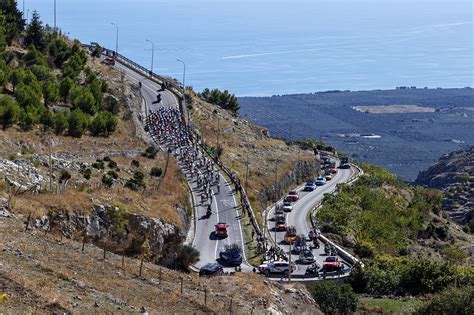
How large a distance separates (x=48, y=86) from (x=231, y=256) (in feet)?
75.2

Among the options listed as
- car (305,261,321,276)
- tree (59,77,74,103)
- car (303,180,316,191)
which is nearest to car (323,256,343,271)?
car (305,261,321,276)

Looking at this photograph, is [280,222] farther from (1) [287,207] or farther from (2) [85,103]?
(2) [85,103]

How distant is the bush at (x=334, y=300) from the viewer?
90.8ft

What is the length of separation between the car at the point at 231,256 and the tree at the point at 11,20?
36.9 metres

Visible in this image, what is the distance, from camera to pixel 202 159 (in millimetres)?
54312

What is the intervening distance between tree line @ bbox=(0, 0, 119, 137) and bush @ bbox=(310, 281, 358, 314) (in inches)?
873

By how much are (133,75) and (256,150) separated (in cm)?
1997

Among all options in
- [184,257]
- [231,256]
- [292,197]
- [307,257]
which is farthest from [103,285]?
[292,197]

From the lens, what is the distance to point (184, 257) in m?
30.8

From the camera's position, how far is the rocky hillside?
9675 centimetres

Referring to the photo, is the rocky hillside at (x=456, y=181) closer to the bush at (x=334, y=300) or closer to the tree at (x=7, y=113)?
the tree at (x=7, y=113)

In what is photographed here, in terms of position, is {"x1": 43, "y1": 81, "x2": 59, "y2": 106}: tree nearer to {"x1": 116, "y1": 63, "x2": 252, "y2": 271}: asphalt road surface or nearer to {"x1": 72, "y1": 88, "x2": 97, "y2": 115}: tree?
{"x1": 72, "y1": 88, "x2": 97, "y2": 115}: tree

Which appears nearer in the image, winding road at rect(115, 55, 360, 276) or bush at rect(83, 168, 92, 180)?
bush at rect(83, 168, 92, 180)

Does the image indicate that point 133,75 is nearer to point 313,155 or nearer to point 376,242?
point 313,155
